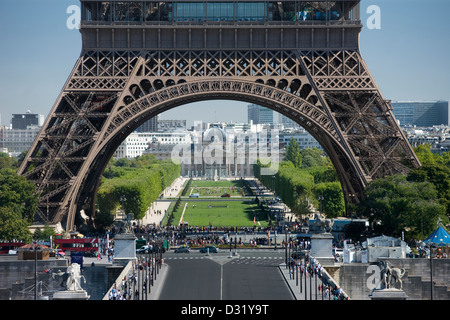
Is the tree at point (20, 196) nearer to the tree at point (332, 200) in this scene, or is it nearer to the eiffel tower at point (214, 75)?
the eiffel tower at point (214, 75)

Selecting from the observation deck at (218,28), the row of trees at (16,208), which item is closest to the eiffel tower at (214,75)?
the observation deck at (218,28)

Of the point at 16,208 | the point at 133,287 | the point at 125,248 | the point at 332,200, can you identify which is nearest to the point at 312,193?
the point at 332,200

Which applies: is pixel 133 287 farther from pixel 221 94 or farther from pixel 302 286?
pixel 221 94

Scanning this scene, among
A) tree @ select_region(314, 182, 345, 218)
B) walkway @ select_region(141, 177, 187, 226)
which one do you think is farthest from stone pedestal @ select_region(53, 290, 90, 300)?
tree @ select_region(314, 182, 345, 218)

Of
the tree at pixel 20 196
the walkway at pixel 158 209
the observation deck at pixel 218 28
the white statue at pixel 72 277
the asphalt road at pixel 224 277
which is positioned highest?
the observation deck at pixel 218 28
